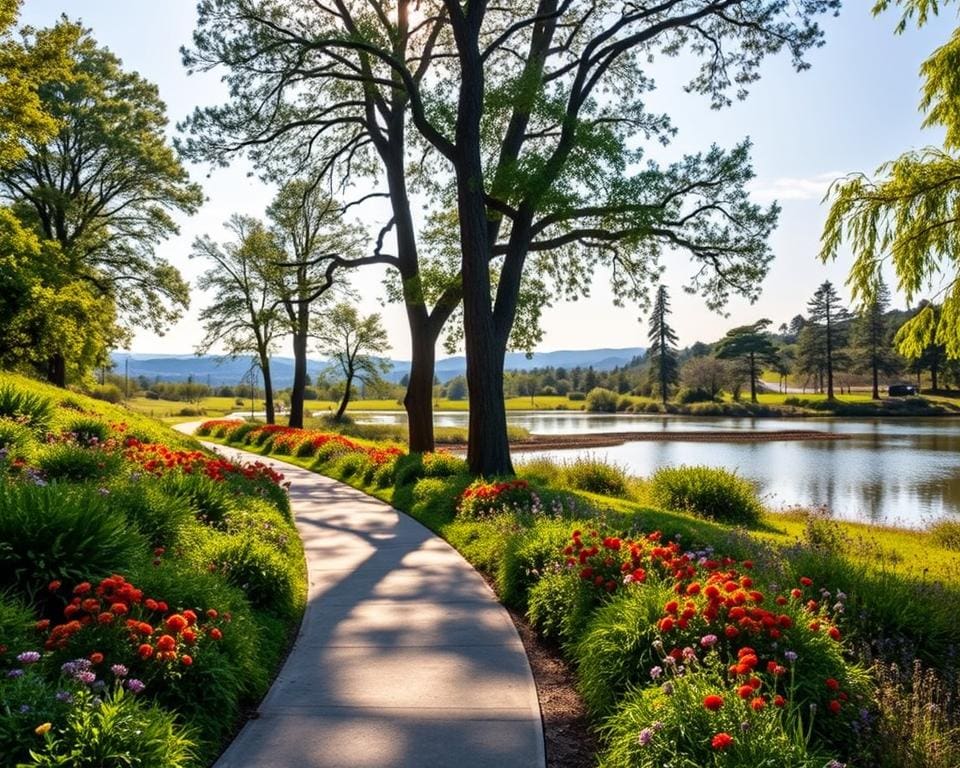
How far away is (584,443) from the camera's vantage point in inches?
1312

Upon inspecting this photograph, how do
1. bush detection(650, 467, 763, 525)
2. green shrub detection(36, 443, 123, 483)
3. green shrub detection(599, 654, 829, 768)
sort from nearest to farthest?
green shrub detection(599, 654, 829, 768) → green shrub detection(36, 443, 123, 483) → bush detection(650, 467, 763, 525)

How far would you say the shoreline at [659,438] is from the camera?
31870mm

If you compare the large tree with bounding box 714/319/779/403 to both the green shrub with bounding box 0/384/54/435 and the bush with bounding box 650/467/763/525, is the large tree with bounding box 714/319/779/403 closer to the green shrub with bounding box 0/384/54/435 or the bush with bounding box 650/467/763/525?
the bush with bounding box 650/467/763/525

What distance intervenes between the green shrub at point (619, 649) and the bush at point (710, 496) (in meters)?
8.27

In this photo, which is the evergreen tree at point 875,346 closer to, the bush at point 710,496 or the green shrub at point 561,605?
the bush at point 710,496

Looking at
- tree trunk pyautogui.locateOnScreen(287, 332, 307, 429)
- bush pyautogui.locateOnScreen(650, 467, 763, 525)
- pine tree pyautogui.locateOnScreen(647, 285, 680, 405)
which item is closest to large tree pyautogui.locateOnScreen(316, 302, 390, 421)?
tree trunk pyautogui.locateOnScreen(287, 332, 307, 429)

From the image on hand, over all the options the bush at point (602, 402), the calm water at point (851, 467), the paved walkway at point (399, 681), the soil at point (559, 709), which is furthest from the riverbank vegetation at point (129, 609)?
the bush at point (602, 402)

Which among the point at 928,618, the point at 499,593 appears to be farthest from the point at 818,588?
the point at 499,593

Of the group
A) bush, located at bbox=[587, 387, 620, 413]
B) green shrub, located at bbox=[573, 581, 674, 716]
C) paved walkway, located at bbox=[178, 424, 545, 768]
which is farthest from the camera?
bush, located at bbox=[587, 387, 620, 413]

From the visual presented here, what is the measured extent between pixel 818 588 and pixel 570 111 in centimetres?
969

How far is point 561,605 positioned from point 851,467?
67.2 feet

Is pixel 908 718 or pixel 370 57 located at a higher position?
pixel 370 57

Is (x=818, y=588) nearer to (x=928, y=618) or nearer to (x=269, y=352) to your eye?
(x=928, y=618)

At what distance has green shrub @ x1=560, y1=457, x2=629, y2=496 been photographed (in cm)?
1381
